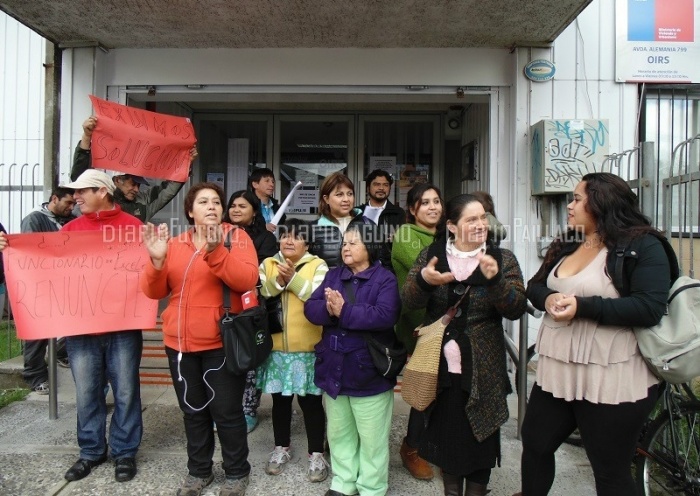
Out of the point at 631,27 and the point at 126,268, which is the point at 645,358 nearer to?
the point at 126,268

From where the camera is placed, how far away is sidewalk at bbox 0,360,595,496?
3018mm

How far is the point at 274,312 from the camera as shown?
3.10 meters

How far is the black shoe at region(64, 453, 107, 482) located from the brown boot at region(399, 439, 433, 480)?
1.95 meters

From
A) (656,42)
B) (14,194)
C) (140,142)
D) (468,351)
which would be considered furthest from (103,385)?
(656,42)

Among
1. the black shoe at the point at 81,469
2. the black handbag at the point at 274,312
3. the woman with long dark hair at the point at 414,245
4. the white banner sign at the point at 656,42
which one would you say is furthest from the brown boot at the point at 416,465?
the white banner sign at the point at 656,42

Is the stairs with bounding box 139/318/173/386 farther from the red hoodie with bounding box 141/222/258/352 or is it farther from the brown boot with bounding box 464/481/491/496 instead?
the brown boot with bounding box 464/481/491/496

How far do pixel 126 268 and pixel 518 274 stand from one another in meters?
2.41

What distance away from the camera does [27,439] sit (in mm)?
3662

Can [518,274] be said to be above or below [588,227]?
below

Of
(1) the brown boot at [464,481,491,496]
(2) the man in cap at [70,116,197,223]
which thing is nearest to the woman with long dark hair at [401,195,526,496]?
(1) the brown boot at [464,481,491,496]

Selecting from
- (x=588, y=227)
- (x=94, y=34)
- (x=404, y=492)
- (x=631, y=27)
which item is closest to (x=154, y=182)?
(x=94, y=34)

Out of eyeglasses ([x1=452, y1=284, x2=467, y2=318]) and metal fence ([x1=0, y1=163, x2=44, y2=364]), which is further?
metal fence ([x1=0, y1=163, x2=44, y2=364])

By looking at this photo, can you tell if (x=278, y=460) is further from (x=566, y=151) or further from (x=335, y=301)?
(x=566, y=151)

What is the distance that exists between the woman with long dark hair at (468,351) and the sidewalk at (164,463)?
1.90ft
